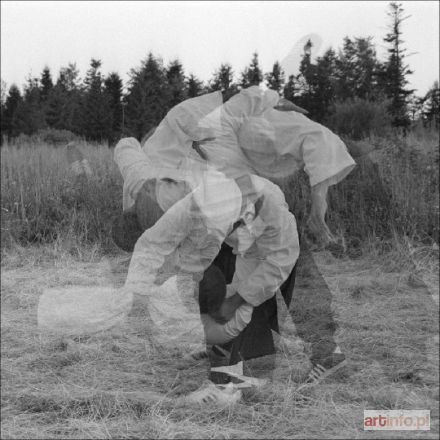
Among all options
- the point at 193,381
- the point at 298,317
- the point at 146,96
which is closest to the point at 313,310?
the point at 298,317

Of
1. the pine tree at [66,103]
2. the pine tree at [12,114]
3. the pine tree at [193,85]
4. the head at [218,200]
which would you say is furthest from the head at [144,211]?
the pine tree at [12,114]

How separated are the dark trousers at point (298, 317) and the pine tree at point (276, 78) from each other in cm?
51

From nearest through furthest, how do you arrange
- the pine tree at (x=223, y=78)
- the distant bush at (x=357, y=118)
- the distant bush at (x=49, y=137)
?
the pine tree at (x=223, y=78) < the distant bush at (x=357, y=118) < the distant bush at (x=49, y=137)

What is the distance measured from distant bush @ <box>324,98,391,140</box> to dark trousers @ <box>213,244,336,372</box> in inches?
36.4

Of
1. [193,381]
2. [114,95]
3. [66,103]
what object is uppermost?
[66,103]

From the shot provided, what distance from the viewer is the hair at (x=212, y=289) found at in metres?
1.57

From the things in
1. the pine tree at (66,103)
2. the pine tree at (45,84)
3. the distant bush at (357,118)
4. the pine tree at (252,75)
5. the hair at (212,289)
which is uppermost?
the pine tree at (45,84)

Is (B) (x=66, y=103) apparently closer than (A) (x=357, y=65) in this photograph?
No

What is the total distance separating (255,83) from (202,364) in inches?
48.4

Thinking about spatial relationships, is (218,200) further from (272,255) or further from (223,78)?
(223,78)

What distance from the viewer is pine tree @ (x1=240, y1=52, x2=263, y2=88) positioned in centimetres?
162

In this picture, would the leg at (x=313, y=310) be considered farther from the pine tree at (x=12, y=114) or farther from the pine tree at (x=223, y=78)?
the pine tree at (x=12, y=114)

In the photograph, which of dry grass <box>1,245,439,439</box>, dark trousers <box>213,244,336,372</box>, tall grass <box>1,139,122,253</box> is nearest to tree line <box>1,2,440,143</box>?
dark trousers <box>213,244,336,372</box>

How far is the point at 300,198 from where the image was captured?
4.44 m
